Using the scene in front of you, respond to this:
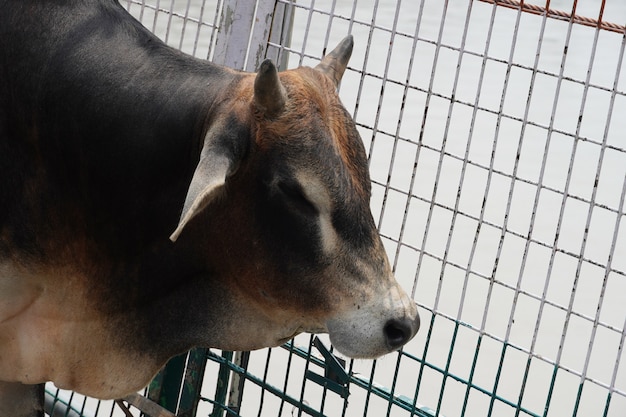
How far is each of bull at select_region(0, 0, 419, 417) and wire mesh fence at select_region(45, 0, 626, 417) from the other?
0.63m

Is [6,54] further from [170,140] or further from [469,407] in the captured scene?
[469,407]

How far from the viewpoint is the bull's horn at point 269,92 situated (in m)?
2.40

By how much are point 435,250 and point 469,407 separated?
148 cm

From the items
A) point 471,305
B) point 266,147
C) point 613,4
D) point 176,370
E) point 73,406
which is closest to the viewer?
point 266,147

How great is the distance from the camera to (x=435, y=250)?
672 cm

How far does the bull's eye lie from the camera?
2.46m

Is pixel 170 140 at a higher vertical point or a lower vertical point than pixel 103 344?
higher

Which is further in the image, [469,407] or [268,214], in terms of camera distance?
[469,407]

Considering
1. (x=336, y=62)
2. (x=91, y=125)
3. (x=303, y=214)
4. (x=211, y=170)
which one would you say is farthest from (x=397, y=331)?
(x=91, y=125)

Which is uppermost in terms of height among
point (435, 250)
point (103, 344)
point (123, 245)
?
point (123, 245)

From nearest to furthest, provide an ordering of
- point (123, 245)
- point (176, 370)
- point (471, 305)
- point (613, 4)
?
point (123, 245) → point (176, 370) → point (471, 305) → point (613, 4)

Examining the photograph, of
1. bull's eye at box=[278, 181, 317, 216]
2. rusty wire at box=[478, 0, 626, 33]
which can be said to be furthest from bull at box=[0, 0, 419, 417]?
rusty wire at box=[478, 0, 626, 33]

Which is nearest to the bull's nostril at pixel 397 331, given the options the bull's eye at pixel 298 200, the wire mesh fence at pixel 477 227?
the bull's eye at pixel 298 200

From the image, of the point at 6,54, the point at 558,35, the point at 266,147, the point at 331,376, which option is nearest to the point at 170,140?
the point at 266,147
